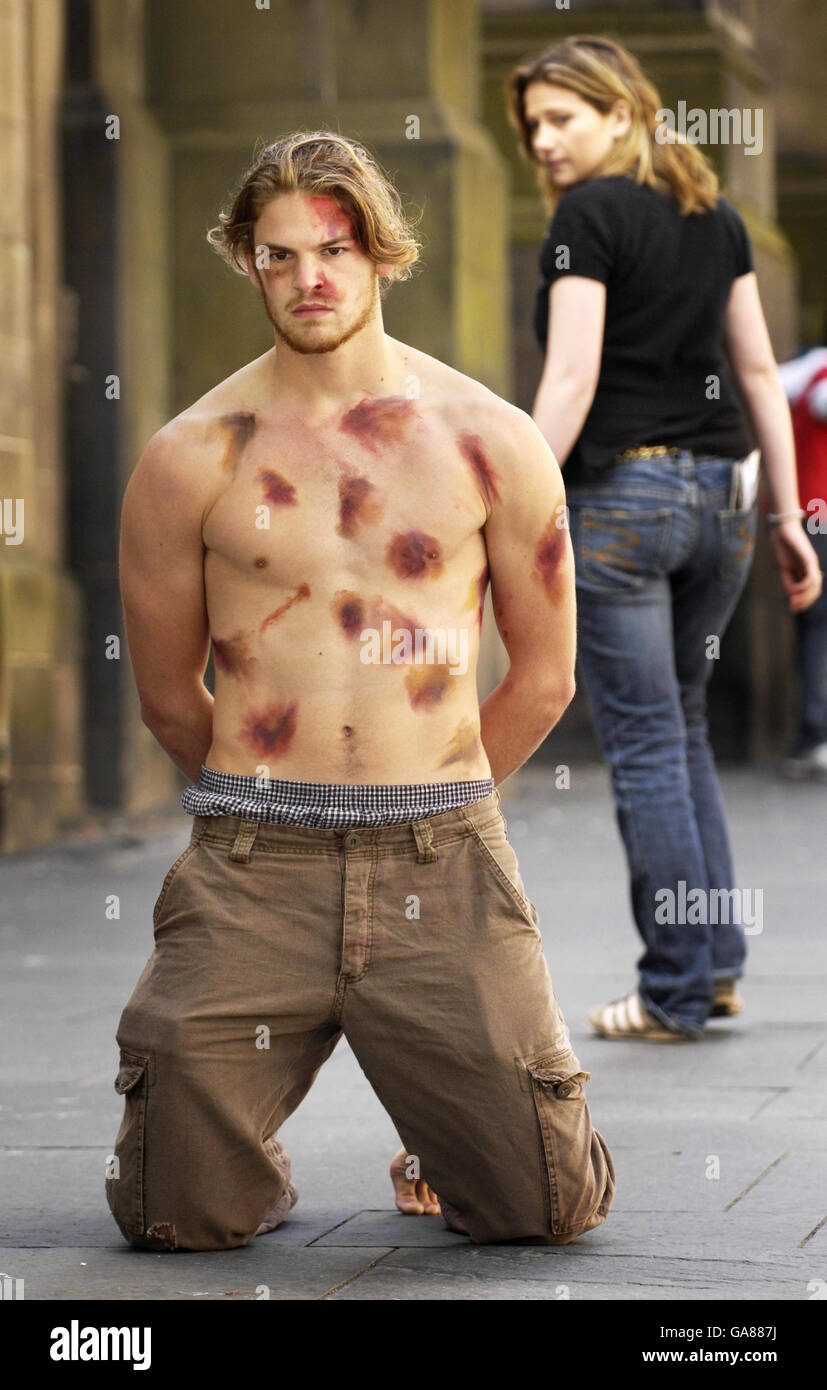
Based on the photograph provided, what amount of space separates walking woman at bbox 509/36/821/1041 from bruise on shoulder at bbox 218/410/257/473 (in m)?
1.44

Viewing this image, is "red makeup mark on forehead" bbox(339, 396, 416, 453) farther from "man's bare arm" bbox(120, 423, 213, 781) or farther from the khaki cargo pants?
the khaki cargo pants

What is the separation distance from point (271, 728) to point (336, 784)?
0.42ft

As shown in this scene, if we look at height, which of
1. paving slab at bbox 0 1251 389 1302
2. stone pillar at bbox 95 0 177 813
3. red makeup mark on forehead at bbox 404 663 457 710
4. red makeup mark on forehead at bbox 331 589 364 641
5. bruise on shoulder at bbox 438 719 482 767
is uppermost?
stone pillar at bbox 95 0 177 813

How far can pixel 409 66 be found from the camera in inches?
395

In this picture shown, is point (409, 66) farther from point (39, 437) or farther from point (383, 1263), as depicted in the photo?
point (383, 1263)

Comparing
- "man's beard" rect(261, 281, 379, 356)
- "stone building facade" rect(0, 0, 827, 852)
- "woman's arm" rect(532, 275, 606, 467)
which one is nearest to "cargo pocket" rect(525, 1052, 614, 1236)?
"man's beard" rect(261, 281, 379, 356)

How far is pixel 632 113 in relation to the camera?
499 centimetres

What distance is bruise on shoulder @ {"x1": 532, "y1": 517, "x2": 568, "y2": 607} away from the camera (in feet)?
11.4
